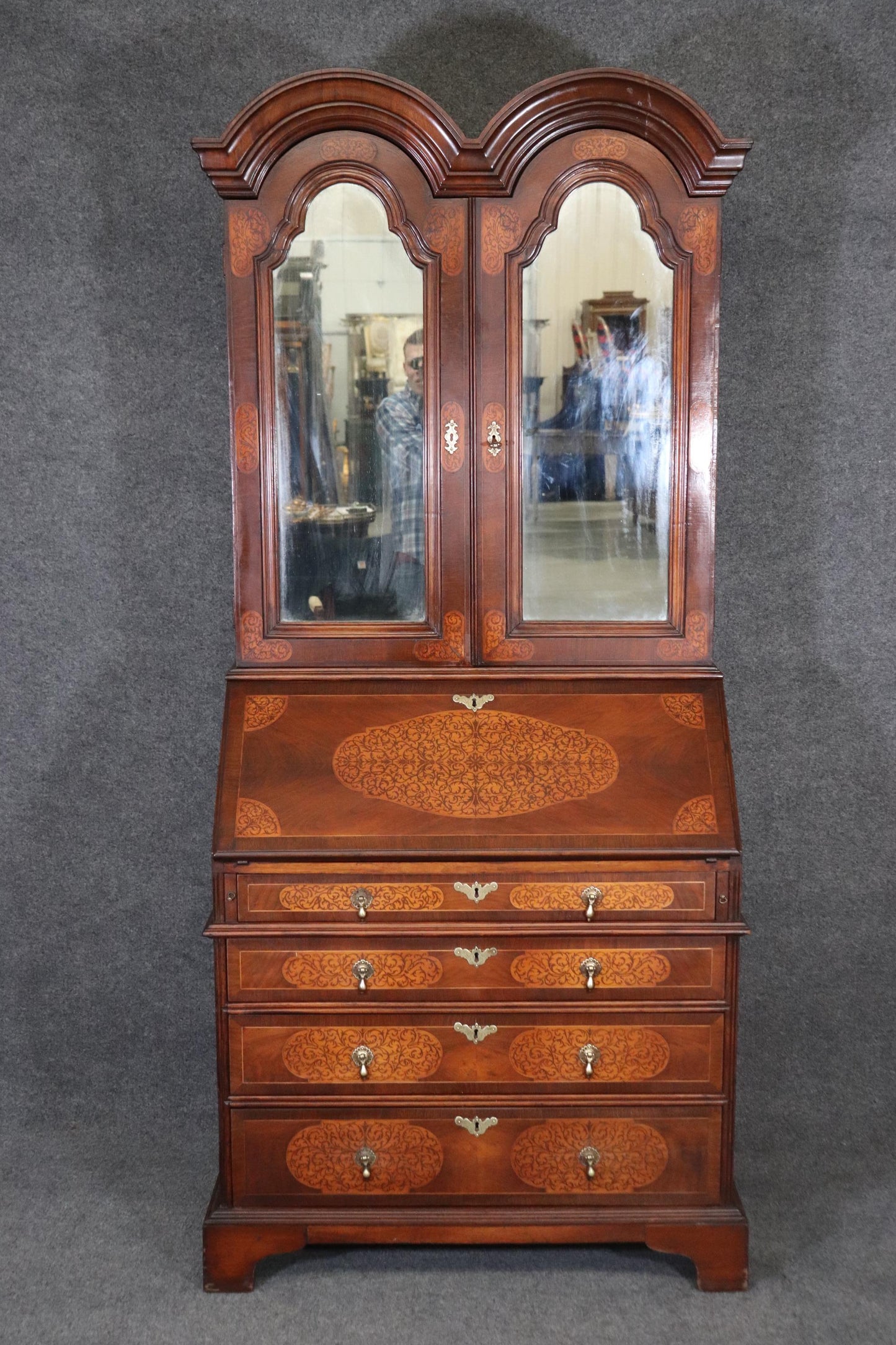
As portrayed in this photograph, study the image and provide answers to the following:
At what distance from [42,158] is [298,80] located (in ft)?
3.43

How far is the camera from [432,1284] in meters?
2.54

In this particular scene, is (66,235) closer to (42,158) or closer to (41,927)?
(42,158)

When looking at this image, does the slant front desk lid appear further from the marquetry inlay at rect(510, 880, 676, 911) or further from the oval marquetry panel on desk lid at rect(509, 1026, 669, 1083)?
the oval marquetry panel on desk lid at rect(509, 1026, 669, 1083)

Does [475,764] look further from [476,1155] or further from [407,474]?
[476,1155]

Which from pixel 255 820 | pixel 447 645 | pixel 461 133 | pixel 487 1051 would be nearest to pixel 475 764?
pixel 447 645

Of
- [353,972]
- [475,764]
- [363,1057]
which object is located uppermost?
[475,764]

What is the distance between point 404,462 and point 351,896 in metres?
0.90

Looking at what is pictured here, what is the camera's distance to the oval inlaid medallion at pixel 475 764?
2.45 metres

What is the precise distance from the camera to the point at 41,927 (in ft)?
10.7

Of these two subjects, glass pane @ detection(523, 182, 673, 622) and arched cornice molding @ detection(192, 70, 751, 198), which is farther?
glass pane @ detection(523, 182, 673, 622)

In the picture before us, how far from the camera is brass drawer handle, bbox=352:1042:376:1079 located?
→ 2434 mm

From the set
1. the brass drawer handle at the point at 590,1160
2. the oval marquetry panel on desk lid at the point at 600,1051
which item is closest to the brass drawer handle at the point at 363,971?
the oval marquetry panel on desk lid at the point at 600,1051

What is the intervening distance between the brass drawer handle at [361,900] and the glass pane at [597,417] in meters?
0.67

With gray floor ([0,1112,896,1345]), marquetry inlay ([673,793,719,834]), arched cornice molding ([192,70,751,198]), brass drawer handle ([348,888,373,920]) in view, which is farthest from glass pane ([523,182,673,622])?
gray floor ([0,1112,896,1345])
